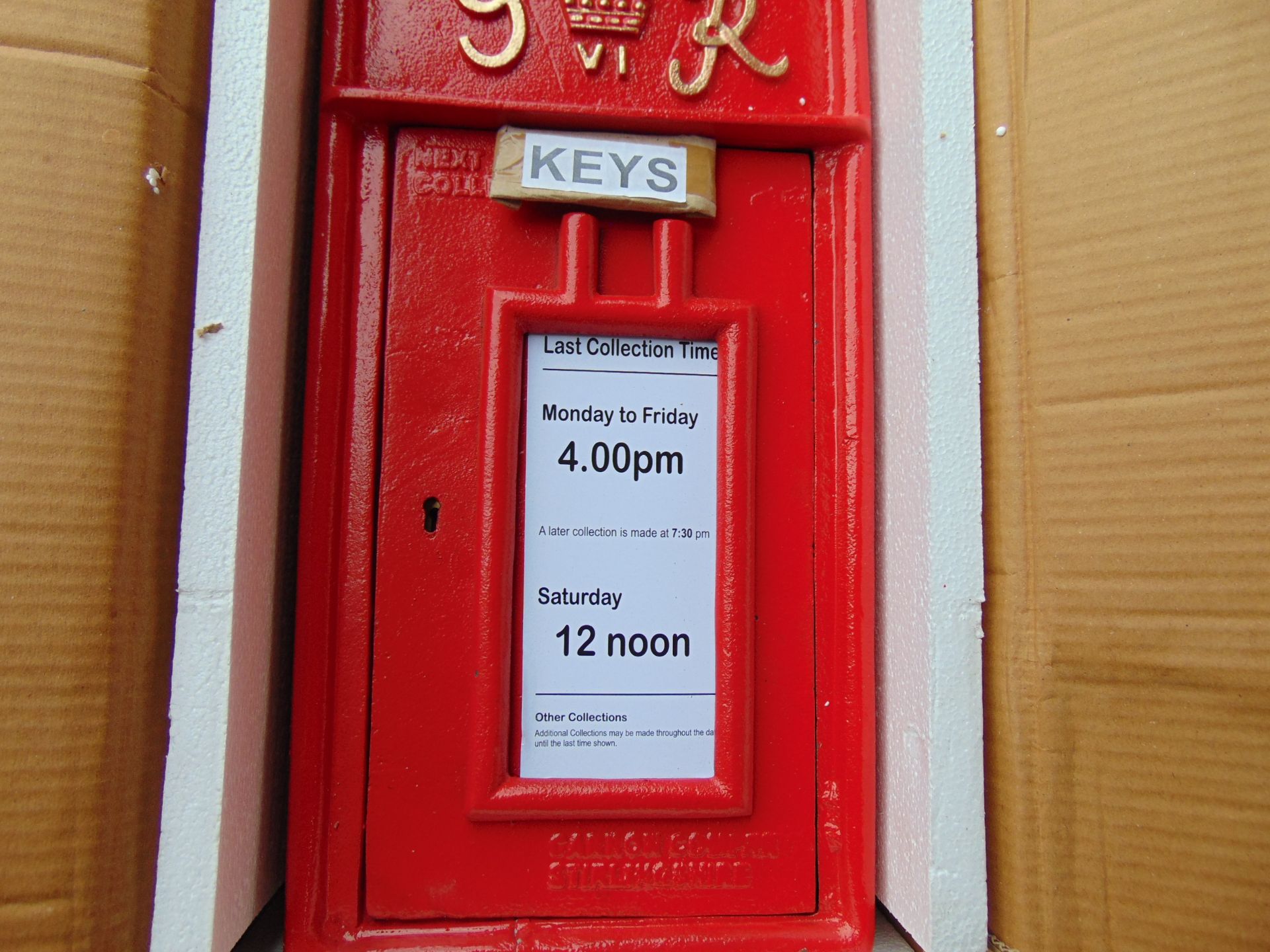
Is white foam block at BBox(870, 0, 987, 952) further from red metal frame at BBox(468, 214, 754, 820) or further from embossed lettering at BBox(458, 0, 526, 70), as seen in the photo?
embossed lettering at BBox(458, 0, 526, 70)

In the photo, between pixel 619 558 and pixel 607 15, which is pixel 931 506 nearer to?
pixel 619 558

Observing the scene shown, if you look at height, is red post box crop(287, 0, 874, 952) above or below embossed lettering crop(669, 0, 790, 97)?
below

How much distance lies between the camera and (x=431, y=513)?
0.84 m

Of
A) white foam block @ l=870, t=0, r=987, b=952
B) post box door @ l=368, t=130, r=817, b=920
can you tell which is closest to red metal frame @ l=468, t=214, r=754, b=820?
post box door @ l=368, t=130, r=817, b=920

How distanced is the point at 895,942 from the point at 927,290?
0.75 m

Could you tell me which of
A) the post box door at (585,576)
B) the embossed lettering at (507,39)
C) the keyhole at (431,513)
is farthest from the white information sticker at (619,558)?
the embossed lettering at (507,39)

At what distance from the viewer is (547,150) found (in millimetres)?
855

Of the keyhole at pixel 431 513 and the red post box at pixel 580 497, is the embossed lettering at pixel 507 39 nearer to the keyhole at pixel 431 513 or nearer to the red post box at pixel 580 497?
the red post box at pixel 580 497

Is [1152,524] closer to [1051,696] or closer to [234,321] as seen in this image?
[1051,696]

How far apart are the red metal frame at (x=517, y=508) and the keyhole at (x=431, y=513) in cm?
6

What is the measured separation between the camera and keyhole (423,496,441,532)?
0.84 metres

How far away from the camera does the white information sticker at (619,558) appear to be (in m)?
0.83

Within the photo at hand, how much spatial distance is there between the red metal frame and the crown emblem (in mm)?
236

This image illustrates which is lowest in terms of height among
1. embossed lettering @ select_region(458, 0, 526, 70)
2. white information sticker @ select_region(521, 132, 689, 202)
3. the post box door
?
the post box door
